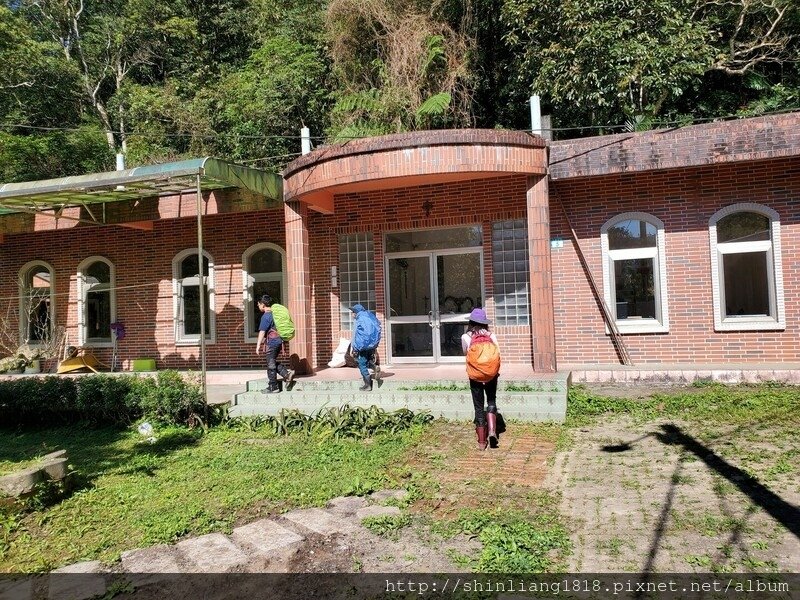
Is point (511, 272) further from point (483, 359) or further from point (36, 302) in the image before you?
point (36, 302)

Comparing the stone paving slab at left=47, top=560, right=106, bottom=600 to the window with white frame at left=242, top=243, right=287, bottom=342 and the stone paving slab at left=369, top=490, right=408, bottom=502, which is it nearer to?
the stone paving slab at left=369, top=490, right=408, bottom=502

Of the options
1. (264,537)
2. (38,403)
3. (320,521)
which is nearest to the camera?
(264,537)

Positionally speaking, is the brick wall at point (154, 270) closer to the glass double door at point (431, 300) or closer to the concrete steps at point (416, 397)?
the glass double door at point (431, 300)

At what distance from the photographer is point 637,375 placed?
31.6 feet

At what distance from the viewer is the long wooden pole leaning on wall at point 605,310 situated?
10.8 meters

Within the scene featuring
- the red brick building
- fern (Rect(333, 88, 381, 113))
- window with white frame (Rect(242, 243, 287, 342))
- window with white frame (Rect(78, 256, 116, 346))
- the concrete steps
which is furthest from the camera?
fern (Rect(333, 88, 381, 113))

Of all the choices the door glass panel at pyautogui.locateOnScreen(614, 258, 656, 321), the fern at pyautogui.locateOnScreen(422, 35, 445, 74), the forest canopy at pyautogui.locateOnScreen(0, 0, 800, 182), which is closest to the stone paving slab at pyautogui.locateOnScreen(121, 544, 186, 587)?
the door glass panel at pyautogui.locateOnScreen(614, 258, 656, 321)

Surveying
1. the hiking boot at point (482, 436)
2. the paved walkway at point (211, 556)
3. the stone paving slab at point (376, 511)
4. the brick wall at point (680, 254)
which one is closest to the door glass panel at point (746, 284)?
the brick wall at point (680, 254)

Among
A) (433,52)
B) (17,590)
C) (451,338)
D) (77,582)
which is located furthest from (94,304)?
(77,582)

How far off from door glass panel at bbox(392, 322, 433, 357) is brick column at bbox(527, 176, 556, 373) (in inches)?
104

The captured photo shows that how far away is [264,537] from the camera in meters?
4.54

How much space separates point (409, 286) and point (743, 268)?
6104 millimetres

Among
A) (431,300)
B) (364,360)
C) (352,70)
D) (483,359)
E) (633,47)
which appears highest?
(352,70)

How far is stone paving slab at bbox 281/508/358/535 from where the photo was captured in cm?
462
